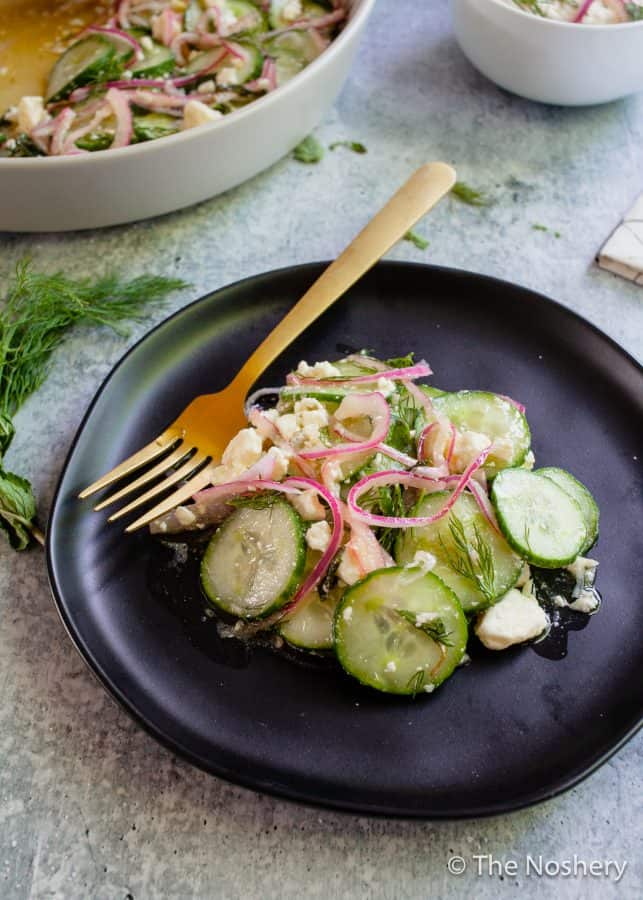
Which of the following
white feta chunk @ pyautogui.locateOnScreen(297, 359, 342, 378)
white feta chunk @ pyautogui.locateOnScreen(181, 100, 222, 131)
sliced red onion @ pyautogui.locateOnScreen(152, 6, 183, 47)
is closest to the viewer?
white feta chunk @ pyautogui.locateOnScreen(297, 359, 342, 378)

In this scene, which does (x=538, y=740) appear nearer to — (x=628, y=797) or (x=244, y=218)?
(x=628, y=797)

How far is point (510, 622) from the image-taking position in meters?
1.42

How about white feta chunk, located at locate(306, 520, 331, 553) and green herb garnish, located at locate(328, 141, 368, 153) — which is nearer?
white feta chunk, located at locate(306, 520, 331, 553)

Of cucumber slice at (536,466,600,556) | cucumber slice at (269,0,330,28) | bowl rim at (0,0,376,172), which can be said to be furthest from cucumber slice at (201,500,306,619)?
cucumber slice at (269,0,330,28)

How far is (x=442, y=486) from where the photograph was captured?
1.52m

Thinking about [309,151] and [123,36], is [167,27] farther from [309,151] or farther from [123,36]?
[309,151]

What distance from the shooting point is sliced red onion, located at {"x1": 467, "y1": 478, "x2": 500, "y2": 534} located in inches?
58.6

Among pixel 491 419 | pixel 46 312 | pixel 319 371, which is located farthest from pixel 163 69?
pixel 491 419

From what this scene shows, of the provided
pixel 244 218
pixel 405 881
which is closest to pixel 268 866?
pixel 405 881

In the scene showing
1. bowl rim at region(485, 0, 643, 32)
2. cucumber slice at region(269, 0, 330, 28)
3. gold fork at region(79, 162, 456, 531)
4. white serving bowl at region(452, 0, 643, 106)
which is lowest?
gold fork at region(79, 162, 456, 531)

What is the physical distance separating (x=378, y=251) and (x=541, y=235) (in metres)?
0.61

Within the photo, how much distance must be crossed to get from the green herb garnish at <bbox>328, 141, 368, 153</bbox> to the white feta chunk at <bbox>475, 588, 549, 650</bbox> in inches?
57.5

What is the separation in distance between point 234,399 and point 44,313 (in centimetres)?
56

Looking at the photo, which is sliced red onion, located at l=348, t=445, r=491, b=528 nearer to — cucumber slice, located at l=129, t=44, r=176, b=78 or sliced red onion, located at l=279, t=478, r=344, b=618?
sliced red onion, located at l=279, t=478, r=344, b=618
